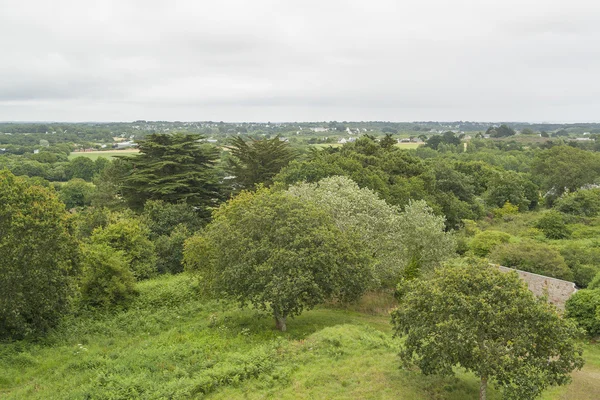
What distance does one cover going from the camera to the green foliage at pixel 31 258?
Result: 44.5ft

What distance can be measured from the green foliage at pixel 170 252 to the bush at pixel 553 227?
25.1m

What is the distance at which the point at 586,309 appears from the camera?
1758 cm

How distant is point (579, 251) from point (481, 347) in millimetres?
18478

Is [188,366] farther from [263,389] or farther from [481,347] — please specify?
[481,347]

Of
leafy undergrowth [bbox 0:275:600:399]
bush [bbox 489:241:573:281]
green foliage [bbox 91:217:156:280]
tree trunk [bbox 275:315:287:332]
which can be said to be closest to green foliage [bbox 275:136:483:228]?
bush [bbox 489:241:573:281]

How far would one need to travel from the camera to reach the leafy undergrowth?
11195 millimetres

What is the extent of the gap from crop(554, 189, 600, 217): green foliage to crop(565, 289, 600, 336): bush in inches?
983

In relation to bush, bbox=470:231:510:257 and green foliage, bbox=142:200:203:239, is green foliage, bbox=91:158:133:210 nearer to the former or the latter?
green foliage, bbox=142:200:203:239

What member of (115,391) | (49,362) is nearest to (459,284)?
(115,391)

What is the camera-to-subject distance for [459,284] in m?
10.4

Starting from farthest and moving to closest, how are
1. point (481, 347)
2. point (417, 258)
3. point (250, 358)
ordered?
point (417, 258), point (250, 358), point (481, 347)

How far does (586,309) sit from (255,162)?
26253mm

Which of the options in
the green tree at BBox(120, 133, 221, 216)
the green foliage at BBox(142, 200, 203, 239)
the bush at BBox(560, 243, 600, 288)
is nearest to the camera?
the bush at BBox(560, 243, 600, 288)

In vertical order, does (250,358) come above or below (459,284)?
below
